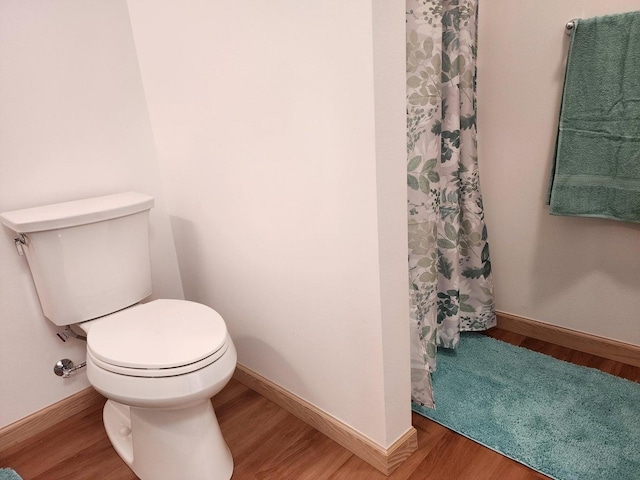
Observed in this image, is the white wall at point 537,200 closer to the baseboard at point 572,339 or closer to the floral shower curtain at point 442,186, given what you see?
the baseboard at point 572,339

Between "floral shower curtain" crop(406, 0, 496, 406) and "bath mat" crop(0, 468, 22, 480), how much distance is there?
1299 millimetres

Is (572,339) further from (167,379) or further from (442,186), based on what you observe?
(167,379)

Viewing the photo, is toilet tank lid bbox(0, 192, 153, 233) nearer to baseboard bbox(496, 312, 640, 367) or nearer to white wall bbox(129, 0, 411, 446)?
white wall bbox(129, 0, 411, 446)

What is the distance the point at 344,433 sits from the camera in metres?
1.33

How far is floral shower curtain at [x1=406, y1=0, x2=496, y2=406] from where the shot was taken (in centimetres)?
124

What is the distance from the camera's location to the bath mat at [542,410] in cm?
121

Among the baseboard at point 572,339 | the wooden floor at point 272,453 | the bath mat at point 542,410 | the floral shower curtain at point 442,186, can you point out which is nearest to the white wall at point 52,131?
the wooden floor at point 272,453

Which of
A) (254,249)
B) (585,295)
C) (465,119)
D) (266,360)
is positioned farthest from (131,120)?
(585,295)

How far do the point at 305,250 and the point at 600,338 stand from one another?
130cm

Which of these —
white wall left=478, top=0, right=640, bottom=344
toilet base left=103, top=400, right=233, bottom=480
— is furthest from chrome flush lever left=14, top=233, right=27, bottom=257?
white wall left=478, top=0, right=640, bottom=344

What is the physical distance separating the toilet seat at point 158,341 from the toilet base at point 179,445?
175 mm

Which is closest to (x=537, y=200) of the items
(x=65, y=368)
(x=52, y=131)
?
(x=52, y=131)

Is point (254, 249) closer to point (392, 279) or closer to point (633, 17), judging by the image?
point (392, 279)

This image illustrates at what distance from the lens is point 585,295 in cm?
169
